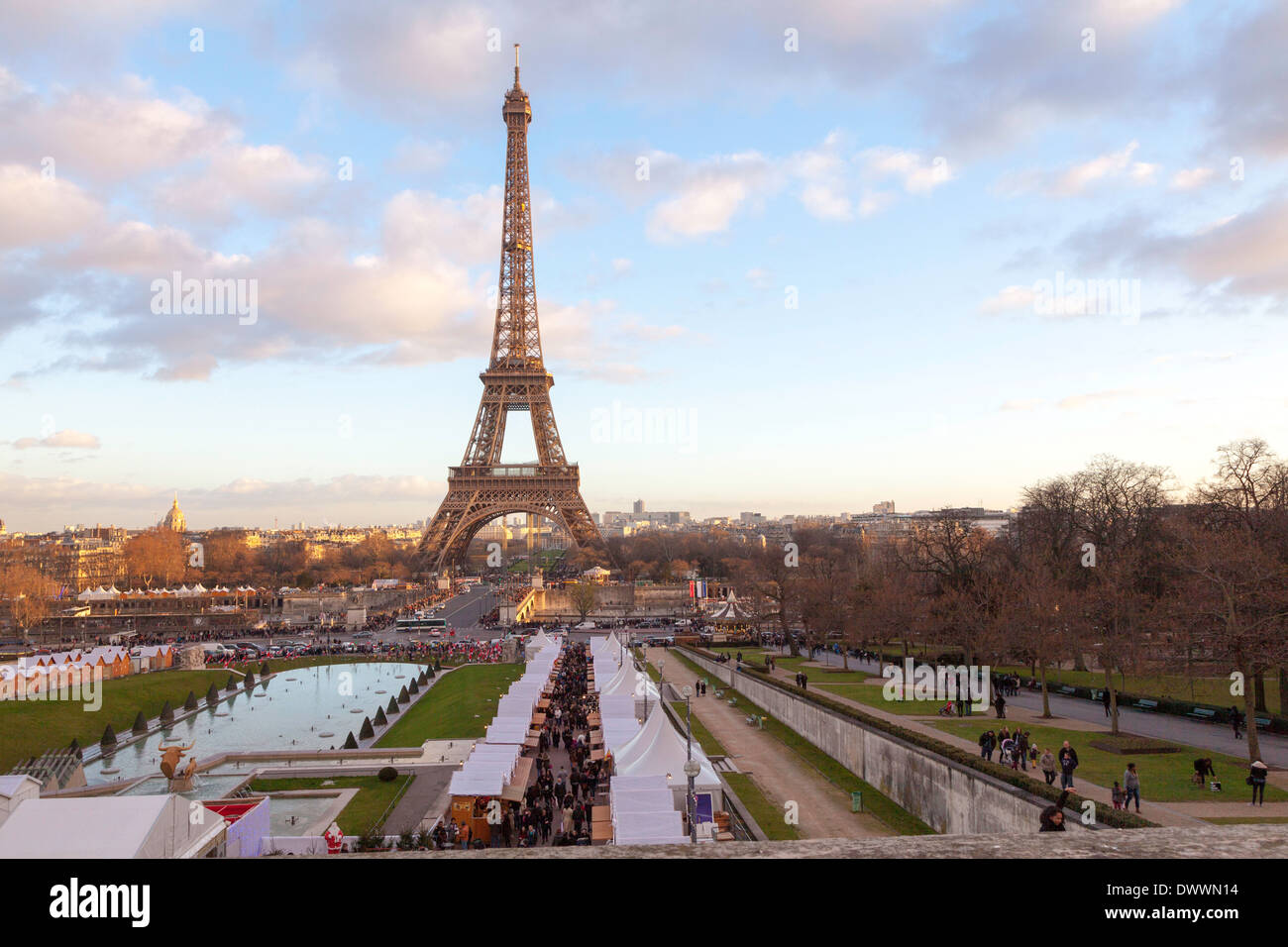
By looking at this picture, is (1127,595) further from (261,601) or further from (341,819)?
(261,601)

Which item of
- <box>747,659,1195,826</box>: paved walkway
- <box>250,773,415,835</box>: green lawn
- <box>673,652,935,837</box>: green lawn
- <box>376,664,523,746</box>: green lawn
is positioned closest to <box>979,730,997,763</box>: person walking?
<box>747,659,1195,826</box>: paved walkway

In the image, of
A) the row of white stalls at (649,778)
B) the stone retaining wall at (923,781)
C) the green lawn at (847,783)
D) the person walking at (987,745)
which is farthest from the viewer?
the person walking at (987,745)

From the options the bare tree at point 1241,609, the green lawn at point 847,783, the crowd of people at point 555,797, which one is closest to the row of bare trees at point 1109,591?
the bare tree at point 1241,609

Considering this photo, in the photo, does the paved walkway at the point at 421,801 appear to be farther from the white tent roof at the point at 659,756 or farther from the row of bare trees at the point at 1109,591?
the row of bare trees at the point at 1109,591

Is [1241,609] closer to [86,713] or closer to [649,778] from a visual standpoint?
[649,778]

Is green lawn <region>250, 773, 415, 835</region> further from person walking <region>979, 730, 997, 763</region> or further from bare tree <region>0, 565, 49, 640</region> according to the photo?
bare tree <region>0, 565, 49, 640</region>
